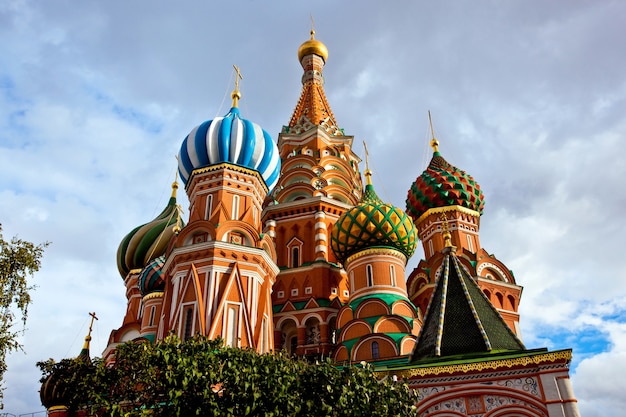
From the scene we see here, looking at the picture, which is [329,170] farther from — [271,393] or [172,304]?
[271,393]

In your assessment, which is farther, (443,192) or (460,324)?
(443,192)

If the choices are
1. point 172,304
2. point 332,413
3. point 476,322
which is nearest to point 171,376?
point 332,413

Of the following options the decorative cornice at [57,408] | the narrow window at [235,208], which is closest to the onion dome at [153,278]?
the narrow window at [235,208]

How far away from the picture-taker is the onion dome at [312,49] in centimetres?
3278

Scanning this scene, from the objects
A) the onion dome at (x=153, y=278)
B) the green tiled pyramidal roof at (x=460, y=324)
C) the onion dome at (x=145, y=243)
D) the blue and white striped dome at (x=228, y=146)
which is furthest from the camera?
the onion dome at (x=145, y=243)

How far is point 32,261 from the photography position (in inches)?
465

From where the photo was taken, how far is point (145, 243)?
25109 millimetres

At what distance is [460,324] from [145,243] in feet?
56.2

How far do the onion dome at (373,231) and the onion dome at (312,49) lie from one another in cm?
1569

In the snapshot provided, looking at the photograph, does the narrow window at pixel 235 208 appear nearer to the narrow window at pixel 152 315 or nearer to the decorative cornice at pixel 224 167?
the decorative cornice at pixel 224 167

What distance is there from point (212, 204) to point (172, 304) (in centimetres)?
364

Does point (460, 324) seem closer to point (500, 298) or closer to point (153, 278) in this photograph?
point (500, 298)

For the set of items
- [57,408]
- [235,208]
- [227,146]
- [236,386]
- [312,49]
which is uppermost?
[312,49]

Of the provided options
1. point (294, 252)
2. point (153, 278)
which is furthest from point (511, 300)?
point (153, 278)
